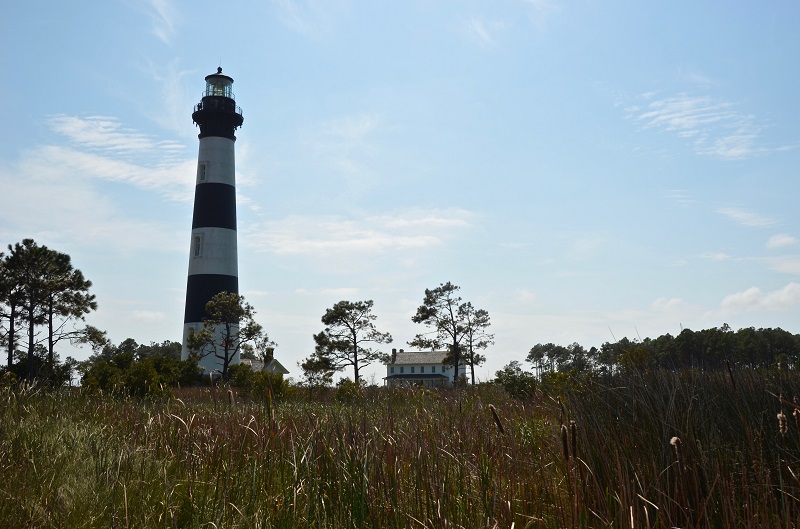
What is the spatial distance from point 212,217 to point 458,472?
26595 mm

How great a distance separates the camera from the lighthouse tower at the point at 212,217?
29703 millimetres

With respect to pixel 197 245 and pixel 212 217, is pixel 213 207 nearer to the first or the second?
pixel 212 217

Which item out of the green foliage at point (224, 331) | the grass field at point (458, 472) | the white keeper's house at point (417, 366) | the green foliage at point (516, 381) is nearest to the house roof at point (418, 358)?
the white keeper's house at point (417, 366)

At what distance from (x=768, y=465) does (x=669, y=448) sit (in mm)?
783

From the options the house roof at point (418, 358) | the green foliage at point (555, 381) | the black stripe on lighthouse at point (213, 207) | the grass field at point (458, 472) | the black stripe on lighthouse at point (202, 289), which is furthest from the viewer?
the house roof at point (418, 358)

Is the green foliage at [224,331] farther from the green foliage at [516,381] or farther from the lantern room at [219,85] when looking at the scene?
the green foliage at [516,381]

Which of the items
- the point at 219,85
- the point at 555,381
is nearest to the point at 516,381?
the point at 555,381

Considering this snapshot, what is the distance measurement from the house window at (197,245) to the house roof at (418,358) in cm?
3789

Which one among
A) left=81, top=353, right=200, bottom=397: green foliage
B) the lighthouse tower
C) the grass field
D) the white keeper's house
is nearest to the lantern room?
the lighthouse tower

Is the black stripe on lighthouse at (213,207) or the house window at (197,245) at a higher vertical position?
the black stripe on lighthouse at (213,207)

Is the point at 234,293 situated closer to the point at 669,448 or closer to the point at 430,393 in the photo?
the point at 430,393

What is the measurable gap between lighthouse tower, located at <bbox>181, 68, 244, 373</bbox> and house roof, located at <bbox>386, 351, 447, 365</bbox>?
36.4 metres

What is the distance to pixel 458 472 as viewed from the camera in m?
4.67

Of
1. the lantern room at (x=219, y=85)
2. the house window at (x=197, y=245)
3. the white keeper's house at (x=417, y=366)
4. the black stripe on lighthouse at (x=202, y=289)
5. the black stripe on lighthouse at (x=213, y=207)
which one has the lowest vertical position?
the white keeper's house at (x=417, y=366)
